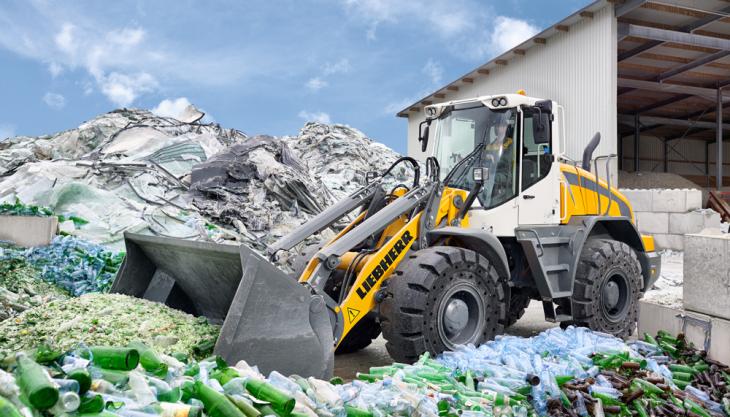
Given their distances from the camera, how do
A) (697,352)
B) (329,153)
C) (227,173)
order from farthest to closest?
(329,153), (227,173), (697,352)

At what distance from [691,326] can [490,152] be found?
250 cm

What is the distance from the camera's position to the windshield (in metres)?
6.43

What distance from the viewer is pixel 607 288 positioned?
7.14 metres

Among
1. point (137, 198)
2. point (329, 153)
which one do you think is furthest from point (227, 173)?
point (329, 153)

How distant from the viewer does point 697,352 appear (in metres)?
5.70

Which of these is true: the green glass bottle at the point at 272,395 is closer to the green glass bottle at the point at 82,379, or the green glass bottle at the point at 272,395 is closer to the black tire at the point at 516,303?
the green glass bottle at the point at 82,379

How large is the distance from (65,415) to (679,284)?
10769mm

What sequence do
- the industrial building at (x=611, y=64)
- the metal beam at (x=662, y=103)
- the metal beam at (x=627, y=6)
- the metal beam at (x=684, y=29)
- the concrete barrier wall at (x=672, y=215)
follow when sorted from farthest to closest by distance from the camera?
1. the metal beam at (x=662, y=103)
2. the metal beam at (x=684, y=29)
3. the industrial building at (x=611, y=64)
4. the concrete barrier wall at (x=672, y=215)
5. the metal beam at (x=627, y=6)

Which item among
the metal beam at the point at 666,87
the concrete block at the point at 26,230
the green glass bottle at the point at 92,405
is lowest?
the green glass bottle at the point at 92,405

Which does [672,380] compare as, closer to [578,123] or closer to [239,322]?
[239,322]

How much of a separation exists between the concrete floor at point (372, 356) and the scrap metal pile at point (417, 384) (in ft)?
3.92

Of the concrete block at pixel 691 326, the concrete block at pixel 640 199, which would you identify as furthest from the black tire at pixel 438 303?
the concrete block at pixel 640 199

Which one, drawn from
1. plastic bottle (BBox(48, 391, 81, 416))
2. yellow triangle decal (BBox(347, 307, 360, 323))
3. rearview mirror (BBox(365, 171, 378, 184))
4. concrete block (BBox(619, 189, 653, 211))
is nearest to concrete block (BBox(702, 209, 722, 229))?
concrete block (BBox(619, 189, 653, 211))

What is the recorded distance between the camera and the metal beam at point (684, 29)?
16523 mm
